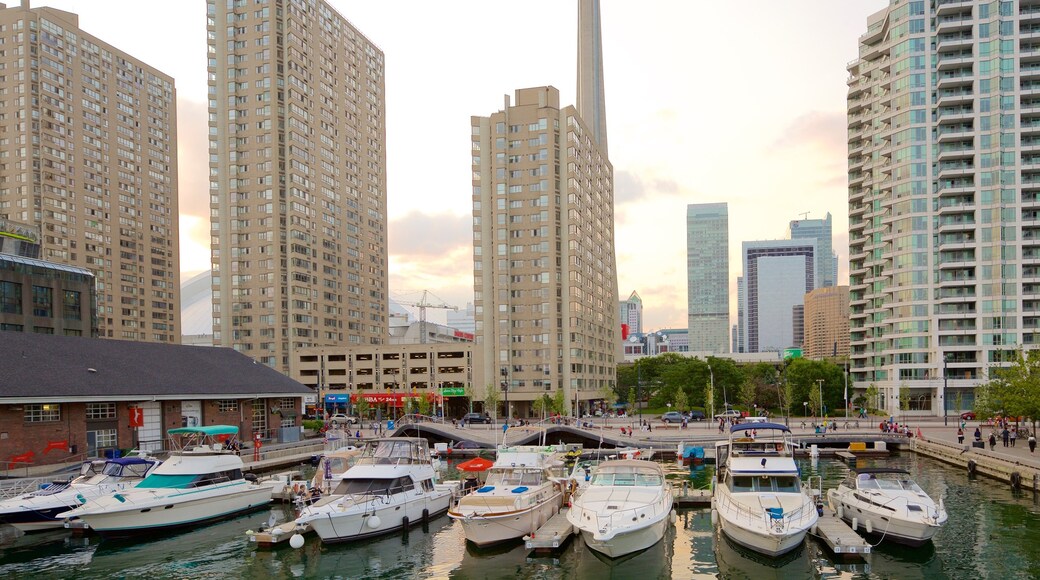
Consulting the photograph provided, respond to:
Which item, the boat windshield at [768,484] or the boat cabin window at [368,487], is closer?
the boat windshield at [768,484]

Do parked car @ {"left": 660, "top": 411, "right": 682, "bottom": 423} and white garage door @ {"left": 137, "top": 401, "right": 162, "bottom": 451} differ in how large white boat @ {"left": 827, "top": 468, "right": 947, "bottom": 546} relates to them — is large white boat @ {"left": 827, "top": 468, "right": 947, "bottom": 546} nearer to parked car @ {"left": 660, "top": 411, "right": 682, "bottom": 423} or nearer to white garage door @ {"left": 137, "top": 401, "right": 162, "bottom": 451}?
white garage door @ {"left": 137, "top": 401, "right": 162, "bottom": 451}

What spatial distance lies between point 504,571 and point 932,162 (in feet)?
365

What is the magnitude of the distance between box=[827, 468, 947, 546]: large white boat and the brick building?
52680 mm

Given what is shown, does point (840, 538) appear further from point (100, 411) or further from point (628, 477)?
point (100, 411)

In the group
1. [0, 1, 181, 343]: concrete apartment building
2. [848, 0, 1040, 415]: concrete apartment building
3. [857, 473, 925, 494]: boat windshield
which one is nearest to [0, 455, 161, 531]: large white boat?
[857, 473, 925, 494]: boat windshield

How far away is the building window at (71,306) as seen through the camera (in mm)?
106000

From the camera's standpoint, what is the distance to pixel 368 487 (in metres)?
41.5

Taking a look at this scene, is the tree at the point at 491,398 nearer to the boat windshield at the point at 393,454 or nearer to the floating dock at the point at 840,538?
the boat windshield at the point at 393,454

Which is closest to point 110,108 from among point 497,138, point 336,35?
point 336,35

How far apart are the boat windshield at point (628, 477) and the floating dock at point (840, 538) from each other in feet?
26.9

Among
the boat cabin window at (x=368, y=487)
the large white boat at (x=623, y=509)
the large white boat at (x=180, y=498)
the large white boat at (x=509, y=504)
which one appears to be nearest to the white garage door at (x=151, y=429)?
the large white boat at (x=180, y=498)

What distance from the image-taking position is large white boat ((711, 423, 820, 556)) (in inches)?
1279

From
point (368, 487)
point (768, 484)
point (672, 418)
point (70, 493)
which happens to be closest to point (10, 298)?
point (70, 493)

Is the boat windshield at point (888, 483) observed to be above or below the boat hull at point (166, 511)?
above
